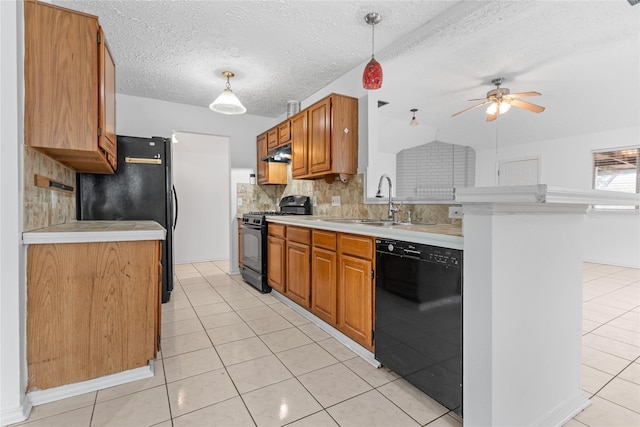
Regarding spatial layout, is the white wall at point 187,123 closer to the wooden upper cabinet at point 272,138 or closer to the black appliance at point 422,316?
the wooden upper cabinet at point 272,138

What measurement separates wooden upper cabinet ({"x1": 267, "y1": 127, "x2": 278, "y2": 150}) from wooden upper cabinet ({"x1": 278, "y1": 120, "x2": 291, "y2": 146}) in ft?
0.33

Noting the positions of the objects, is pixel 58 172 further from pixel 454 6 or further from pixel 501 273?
pixel 454 6

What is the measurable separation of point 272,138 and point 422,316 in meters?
3.41

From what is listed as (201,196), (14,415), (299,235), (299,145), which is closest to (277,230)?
(299,235)

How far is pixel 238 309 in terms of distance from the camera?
9.71 ft

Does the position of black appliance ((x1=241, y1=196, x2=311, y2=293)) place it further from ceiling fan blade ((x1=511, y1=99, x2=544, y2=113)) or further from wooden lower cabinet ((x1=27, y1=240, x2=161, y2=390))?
ceiling fan blade ((x1=511, y1=99, x2=544, y2=113))

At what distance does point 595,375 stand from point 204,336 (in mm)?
2653

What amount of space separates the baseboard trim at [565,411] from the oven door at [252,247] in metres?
2.76

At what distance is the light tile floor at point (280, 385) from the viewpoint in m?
1.41

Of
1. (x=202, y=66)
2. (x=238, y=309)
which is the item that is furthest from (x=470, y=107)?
(x=238, y=309)

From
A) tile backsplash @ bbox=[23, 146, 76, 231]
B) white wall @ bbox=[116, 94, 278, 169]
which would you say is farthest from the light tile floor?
white wall @ bbox=[116, 94, 278, 169]

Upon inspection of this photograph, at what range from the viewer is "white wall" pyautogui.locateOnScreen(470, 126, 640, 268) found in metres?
2.95

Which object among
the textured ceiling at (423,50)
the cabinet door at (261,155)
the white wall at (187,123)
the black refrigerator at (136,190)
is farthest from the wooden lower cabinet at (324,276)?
the white wall at (187,123)

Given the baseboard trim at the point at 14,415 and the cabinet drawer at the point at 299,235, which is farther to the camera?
the cabinet drawer at the point at 299,235
